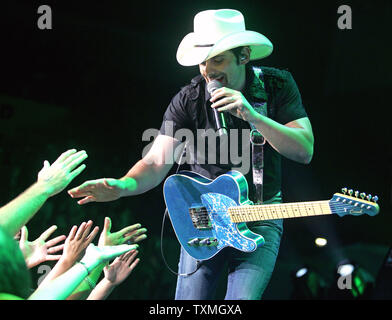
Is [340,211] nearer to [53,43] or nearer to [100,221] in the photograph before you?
[100,221]

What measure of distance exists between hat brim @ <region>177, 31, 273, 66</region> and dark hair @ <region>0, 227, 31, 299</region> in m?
1.66

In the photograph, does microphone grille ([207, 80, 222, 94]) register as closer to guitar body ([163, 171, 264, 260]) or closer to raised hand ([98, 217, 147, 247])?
guitar body ([163, 171, 264, 260])

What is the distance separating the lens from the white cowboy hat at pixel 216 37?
3096 mm

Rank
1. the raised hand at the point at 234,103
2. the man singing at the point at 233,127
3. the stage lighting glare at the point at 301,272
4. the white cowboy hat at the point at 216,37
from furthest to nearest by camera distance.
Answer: the stage lighting glare at the point at 301,272 < the white cowboy hat at the point at 216,37 < the man singing at the point at 233,127 < the raised hand at the point at 234,103

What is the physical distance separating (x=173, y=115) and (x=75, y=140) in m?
2.53

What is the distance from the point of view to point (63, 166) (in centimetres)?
301

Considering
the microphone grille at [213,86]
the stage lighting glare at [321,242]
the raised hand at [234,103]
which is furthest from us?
the stage lighting glare at [321,242]

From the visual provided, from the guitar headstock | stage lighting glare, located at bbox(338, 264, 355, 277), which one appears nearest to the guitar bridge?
the guitar headstock

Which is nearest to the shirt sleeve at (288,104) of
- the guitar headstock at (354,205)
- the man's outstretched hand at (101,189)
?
the guitar headstock at (354,205)

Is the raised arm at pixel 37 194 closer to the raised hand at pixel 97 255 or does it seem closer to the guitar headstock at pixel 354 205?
the raised hand at pixel 97 255

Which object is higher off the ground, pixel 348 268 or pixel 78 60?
pixel 78 60

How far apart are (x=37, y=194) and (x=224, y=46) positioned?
1348mm

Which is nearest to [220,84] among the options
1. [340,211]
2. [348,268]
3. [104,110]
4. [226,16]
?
[226,16]
